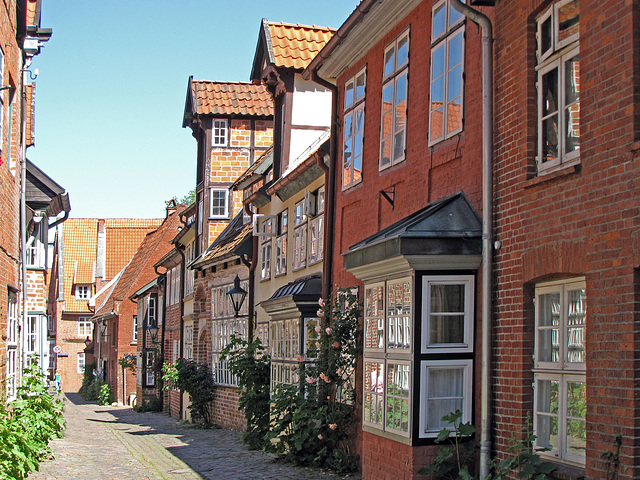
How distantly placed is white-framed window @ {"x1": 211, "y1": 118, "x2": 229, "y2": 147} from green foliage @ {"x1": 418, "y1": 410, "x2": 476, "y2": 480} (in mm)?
20080

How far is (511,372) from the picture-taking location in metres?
8.52

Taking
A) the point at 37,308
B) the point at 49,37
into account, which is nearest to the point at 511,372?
the point at 49,37

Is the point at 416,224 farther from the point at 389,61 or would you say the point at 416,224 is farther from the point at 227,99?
the point at 227,99

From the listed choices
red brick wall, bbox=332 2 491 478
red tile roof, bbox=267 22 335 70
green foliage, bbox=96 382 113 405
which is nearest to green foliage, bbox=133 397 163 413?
green foliage, bbox=96 382 113 405

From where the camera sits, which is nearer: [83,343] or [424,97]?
[424,97]

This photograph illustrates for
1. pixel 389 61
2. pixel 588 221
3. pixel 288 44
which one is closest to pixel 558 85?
pixel 588 221

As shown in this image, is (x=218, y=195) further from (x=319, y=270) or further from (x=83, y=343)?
(x=83, y=343)

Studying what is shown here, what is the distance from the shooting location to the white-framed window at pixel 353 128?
1346 centimetres

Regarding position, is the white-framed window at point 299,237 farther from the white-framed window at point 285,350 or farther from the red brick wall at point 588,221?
the red brick wall at point 588,221

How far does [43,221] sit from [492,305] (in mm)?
15494

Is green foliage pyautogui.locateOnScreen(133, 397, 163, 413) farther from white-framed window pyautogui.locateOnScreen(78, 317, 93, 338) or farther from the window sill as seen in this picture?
Result: the window sill

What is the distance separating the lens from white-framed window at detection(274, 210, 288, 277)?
1894 centimetres

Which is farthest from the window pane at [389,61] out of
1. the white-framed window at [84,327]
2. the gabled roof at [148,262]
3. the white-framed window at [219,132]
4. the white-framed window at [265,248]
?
the white-framed window at [84,327]

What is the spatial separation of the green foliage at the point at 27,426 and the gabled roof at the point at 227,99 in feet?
41.3
